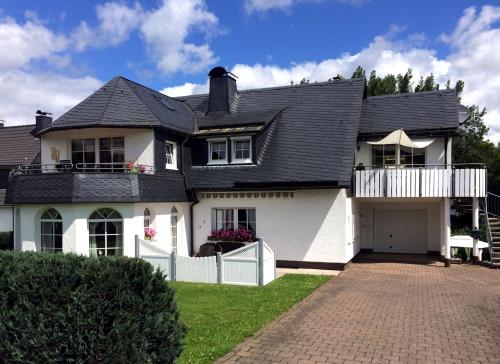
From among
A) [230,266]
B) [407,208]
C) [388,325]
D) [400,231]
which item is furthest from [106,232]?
[407,208]

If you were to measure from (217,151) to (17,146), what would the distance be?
649 inches

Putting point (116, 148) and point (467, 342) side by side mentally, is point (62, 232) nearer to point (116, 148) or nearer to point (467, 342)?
point (116, 148)

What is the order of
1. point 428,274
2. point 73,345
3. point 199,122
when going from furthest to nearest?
point 199,122
point 428,274
point 73,345

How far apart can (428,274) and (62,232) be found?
45.1 feet

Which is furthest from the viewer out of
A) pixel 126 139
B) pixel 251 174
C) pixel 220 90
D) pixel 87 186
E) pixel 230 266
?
pixel 220 90

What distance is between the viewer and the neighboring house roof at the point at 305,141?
17359 millimetres

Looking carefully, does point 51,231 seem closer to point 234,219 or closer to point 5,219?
point 234,219

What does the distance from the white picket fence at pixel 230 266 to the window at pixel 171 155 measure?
17.4ft

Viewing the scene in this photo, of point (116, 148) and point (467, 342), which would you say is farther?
point (116, 148)

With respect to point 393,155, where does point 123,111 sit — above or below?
above

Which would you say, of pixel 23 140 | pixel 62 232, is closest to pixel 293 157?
pixel 62 232

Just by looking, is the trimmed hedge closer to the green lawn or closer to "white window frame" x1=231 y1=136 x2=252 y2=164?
the green lawn

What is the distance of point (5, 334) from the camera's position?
583 cm

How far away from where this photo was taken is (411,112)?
20484 mm
